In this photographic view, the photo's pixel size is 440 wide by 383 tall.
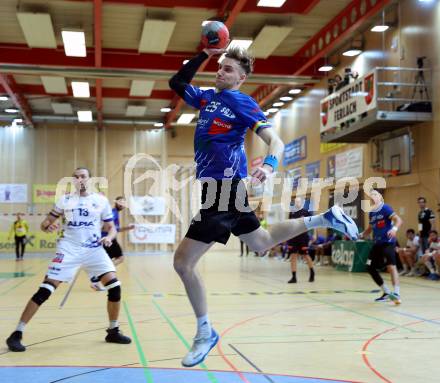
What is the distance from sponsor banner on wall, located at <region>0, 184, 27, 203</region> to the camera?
33.5 m

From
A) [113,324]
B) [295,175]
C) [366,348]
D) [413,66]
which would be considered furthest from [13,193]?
[366,348]

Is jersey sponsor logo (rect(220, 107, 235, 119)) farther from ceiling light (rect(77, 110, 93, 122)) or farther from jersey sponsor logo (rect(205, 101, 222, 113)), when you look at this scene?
ceiling light (rect(77, 110, 93, 122))

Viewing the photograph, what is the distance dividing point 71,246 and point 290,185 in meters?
22.1

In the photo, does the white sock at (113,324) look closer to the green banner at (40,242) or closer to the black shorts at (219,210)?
the black shorts at (219,210)

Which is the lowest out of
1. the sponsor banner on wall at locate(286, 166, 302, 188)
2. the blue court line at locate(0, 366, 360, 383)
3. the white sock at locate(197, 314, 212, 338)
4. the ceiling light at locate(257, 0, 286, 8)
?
the blue court line at locate(0, 366, 360, 383)

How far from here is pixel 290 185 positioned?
2845 centimetres

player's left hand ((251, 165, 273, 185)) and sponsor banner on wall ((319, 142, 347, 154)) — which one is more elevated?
sponsor banner on wall ((319, 142, 347, 154))

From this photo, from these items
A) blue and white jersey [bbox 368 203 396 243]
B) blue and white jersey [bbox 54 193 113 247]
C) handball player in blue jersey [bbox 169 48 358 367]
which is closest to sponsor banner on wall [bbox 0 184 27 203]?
blue and white jersey [bbox 368 203 396 243]

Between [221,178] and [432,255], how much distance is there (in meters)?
12.8

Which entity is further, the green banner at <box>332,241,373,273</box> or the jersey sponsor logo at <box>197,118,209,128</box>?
the green banner at <box>332,241,373,273</box>

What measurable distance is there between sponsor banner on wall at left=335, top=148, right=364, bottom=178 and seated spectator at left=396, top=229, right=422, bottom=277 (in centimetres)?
441

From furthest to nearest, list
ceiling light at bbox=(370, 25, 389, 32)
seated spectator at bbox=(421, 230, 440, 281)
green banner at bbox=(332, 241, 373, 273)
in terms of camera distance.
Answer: ceiling light at bbox=(370, 25, 389, 32), green banner at bbox=(332, 241, 373, 273), seated spectator at bbox=(421, 230, 440, 281)

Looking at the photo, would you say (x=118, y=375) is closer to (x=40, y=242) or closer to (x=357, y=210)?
(x=357, y=210)

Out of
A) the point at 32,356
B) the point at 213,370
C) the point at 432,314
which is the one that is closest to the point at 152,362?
the point at 213,370
